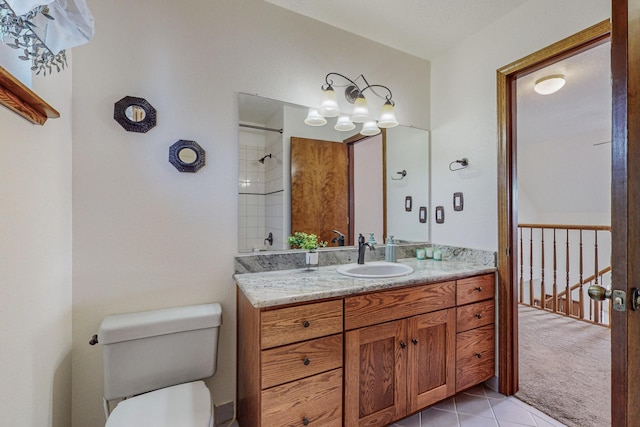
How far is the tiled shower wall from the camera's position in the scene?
1.69 meters

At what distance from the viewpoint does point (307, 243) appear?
5.93 feet

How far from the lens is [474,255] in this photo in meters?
2.05

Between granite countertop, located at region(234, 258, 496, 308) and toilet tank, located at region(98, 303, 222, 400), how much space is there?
0.90 ft

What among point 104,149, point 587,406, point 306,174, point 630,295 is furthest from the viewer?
point 306,174

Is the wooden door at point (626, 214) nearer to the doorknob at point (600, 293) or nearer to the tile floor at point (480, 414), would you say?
the doorknob at point (600, 293)

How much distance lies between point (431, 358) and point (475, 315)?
1.44 feet

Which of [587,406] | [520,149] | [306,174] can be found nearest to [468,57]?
[306,174]

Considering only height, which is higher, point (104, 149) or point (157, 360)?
point (104, 149)

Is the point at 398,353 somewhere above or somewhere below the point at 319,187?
below

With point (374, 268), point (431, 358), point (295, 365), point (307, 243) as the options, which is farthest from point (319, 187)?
point (431, 358)

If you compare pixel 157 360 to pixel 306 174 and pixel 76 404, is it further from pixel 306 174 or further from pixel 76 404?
pixel 306 174

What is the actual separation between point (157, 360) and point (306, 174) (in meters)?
1.31

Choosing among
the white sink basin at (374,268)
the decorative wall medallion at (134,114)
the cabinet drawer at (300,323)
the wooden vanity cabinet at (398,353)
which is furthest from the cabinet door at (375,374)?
the decorative wall medallion at (134,114)

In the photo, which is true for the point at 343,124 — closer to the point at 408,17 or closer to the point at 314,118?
the point at 314,118
